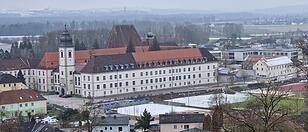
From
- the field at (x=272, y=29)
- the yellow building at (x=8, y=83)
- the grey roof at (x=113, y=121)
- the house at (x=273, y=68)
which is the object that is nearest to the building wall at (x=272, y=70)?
the house at (x=273, y=68)

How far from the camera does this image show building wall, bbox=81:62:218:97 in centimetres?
2638

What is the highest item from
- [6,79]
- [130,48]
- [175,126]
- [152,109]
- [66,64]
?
[130,48]

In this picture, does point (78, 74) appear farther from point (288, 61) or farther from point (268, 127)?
point (268, 127)

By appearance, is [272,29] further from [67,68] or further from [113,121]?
[113,121]

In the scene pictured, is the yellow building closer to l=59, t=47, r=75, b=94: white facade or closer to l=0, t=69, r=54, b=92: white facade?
l=59, t=47, r=75, b=94: white facade

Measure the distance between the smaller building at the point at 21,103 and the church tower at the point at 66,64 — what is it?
17.4 feet

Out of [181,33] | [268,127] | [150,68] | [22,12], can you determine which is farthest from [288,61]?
[22,12]

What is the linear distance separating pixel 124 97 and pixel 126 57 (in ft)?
7.69

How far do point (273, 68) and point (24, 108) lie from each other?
15.0 m

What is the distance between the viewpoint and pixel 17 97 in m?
21.4

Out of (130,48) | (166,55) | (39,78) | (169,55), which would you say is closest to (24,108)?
(39,78)

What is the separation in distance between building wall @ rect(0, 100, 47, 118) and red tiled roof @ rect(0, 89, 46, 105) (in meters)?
0.11

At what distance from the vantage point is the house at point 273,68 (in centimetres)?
3180

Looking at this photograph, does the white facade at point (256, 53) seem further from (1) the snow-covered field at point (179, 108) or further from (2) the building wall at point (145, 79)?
(1) the snow-covered field at point (179, 108)
